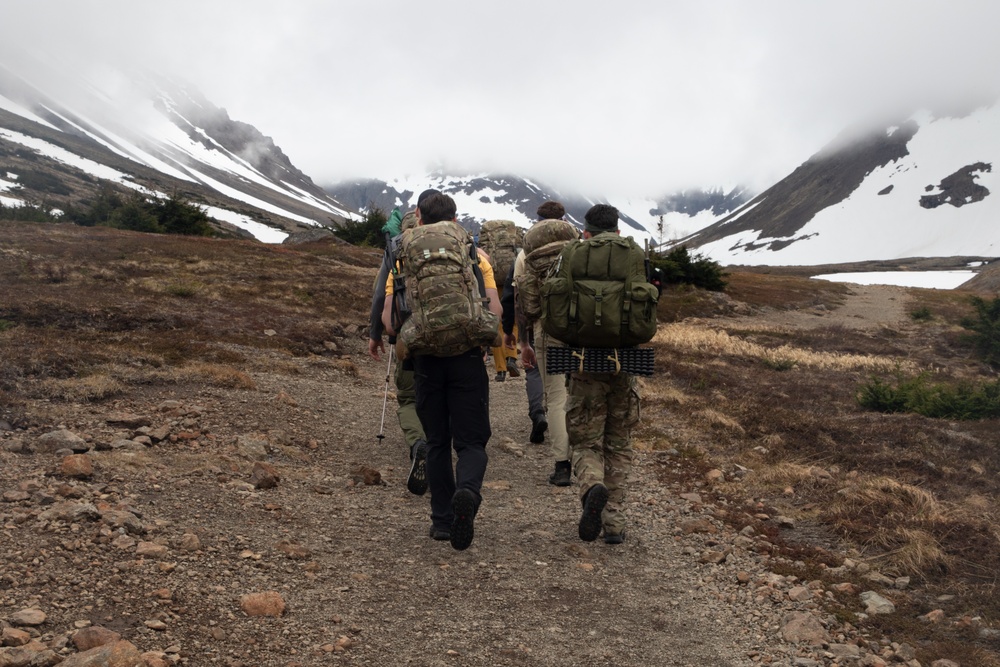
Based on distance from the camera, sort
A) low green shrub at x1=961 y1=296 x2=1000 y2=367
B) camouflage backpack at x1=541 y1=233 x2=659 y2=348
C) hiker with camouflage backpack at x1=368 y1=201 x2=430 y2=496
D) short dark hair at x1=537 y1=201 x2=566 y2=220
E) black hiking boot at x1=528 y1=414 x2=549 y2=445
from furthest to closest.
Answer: low green shrub at x1=961 y1=296 x2=1000 y2=367 → black hiking boot at x1=528 y1=414 x2=549 y2=445 → short dark hair at x1=537 y1=201 x2=566 y2=220 → hiker with camouflage backpack at x1=368 y1=201 x2=430 y2=496 → camouflage backpack at x1=541 y1=233 x2=659 y2=348

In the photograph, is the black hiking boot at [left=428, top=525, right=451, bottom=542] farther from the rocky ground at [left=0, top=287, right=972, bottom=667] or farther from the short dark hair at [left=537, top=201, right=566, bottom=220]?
the short dark hair at [left=537, top=201, right=566, bottom=220]

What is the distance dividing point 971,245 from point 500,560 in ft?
635

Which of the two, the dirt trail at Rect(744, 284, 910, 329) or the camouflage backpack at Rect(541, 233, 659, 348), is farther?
the dirt trail at Rect(744, 284, 910, 329)

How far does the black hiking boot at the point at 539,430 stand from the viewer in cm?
903

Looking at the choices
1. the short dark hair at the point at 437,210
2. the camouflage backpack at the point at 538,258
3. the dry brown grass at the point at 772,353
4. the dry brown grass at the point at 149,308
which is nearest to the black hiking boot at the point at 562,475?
the camouflage backpack at the point at 538,258

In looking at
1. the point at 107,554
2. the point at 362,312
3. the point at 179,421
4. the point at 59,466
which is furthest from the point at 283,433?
the point at 362,312

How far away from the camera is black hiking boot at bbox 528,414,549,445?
29.6 ft

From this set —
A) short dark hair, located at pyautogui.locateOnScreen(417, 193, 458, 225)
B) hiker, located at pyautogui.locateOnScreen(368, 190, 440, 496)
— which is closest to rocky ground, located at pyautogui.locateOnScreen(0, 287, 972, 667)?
hiker, located at pyautogui.locateOnScreen(368, 190, 440, 496)

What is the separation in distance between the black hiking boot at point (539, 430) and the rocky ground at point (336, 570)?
1299 millimetres

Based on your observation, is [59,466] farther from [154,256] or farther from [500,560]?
[154,256]

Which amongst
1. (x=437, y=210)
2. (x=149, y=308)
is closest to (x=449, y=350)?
(x=437, y=210)

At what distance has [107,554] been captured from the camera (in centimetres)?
450

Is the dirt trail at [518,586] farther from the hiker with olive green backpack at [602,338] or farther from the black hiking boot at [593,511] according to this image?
the hiker with olive green backpack at [602,338]

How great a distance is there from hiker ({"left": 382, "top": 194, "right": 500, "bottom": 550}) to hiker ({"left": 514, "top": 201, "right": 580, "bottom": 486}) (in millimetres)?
1145
